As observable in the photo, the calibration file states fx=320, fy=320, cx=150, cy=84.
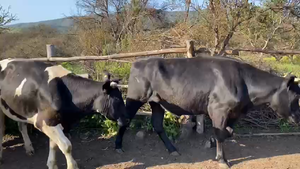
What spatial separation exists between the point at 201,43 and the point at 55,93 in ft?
20.2

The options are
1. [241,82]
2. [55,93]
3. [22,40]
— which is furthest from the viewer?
[22,40]

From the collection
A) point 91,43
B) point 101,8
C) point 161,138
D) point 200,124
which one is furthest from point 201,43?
point 101,8

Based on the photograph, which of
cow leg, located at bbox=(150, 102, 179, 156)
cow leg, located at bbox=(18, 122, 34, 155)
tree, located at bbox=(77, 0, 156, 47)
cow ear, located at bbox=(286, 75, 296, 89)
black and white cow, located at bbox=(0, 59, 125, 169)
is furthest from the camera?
tree, located at bbox=(77, 0, 156, 47)

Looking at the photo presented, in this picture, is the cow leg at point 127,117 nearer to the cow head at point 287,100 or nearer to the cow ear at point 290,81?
the cow head at point 287,100

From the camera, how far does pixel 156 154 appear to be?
5297 mm

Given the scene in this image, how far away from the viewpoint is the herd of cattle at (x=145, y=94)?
435 cm

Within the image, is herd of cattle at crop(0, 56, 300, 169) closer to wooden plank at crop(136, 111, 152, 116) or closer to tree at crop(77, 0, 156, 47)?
wooden plank at crop(136, 111, 152, 116)

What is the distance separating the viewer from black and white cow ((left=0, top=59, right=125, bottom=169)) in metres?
4.27

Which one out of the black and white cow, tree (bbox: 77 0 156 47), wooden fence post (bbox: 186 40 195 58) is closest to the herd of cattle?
the black and white cow

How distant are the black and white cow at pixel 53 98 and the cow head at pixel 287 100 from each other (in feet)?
7.52

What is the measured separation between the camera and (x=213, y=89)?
4.75 metres

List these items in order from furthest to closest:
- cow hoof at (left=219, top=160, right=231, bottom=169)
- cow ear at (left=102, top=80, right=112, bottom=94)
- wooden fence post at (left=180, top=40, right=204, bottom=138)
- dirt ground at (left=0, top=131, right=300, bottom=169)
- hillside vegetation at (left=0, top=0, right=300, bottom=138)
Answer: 1. hillside vegetation at (left=0, top=0, right=300, bottom=138)
2. wooden fence post at (left=180, top=40, right=204, bottom=138)
3. dirt ground at (left=0, top=131, right=300, bottom=169)
4. cow hoof at (left=219, top=160, right=231, bottom=169)
5. cow ear at (left=102, top=80, right=112, bottom=94)

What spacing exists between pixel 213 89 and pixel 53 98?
2282mm

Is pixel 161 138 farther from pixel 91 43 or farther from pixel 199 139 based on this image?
pixel 91 43
